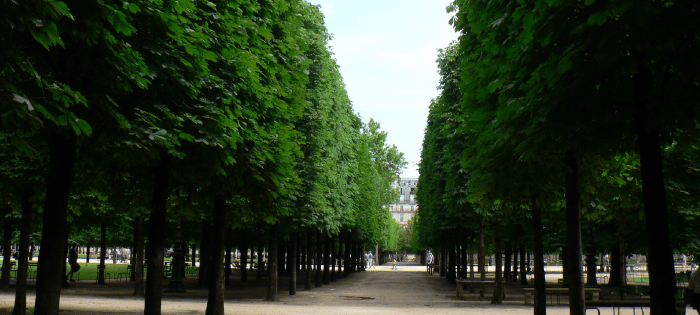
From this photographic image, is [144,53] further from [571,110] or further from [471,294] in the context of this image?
[471,294]

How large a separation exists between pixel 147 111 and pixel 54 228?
87.2 inches

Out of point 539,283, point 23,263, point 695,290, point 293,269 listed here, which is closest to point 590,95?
point 539,283

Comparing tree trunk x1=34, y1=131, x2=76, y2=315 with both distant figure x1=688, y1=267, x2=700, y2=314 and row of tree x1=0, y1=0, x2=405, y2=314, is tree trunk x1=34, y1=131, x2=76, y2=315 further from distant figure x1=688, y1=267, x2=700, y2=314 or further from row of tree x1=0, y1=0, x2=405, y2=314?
distant figure x1=688, y1=267, x2=700, y2=314

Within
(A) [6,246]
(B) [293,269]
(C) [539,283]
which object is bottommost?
(B) [293,269]

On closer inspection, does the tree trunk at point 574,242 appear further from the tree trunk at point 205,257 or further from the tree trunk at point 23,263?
the tree trunk at point 205,257

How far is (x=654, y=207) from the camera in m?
7.82

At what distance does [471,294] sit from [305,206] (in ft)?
29.4

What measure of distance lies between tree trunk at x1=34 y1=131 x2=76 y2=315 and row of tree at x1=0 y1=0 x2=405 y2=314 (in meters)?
0.02

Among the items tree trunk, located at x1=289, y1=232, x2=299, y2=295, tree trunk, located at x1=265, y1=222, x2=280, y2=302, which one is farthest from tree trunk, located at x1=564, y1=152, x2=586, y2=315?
tree trunk, located at x1=289, y1=232, x2=299, y2=295

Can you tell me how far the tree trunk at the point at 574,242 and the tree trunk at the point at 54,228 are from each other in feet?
28.5

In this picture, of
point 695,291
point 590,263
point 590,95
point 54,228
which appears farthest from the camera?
point 590,263

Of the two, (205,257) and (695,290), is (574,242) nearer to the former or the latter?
(695,290)

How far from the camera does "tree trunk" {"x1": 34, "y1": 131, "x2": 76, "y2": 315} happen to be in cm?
918

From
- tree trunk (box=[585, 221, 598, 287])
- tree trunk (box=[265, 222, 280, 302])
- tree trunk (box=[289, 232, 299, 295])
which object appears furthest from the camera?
tree trunk (box=[289, 232, 299, 295])
